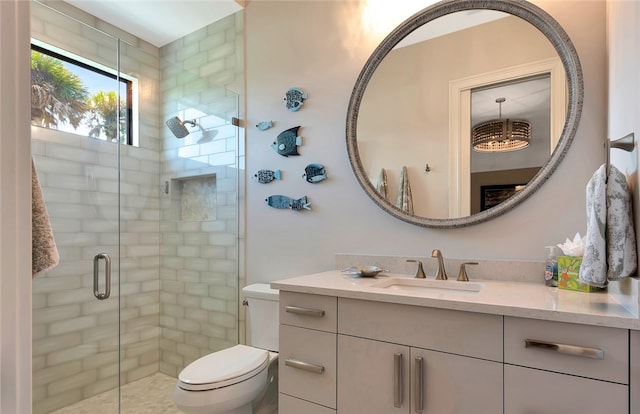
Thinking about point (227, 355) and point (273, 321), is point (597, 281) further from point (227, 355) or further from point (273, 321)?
point (227, 355)

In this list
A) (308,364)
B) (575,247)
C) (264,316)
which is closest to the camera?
(575,247)

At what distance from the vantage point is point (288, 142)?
2.27 m

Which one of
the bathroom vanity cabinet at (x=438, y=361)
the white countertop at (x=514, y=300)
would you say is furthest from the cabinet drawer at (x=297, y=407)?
Answer: the white countertop at (x=514, y=300)

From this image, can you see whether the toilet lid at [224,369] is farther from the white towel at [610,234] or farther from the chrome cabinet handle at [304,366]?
the white towel at [610,234]

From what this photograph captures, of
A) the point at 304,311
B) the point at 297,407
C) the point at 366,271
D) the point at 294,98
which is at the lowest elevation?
the point at 297,407

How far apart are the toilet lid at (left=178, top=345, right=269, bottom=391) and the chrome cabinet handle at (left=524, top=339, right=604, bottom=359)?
49.3 inches

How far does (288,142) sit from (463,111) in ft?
3.53

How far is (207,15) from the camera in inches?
104

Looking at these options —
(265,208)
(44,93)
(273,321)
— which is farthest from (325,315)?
(44,93)

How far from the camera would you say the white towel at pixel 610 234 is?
1.04 metres

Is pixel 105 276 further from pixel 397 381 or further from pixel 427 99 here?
pixel 427 99

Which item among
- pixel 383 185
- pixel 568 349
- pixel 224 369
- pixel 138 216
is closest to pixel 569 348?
pixel 568 349

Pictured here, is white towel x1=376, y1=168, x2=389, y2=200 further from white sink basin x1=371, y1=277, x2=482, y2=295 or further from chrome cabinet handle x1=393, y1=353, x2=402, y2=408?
chrome cabinet handle x1=393, y1=353, x2=402, y2=408

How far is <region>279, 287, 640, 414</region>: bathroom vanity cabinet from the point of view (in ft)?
3.29
